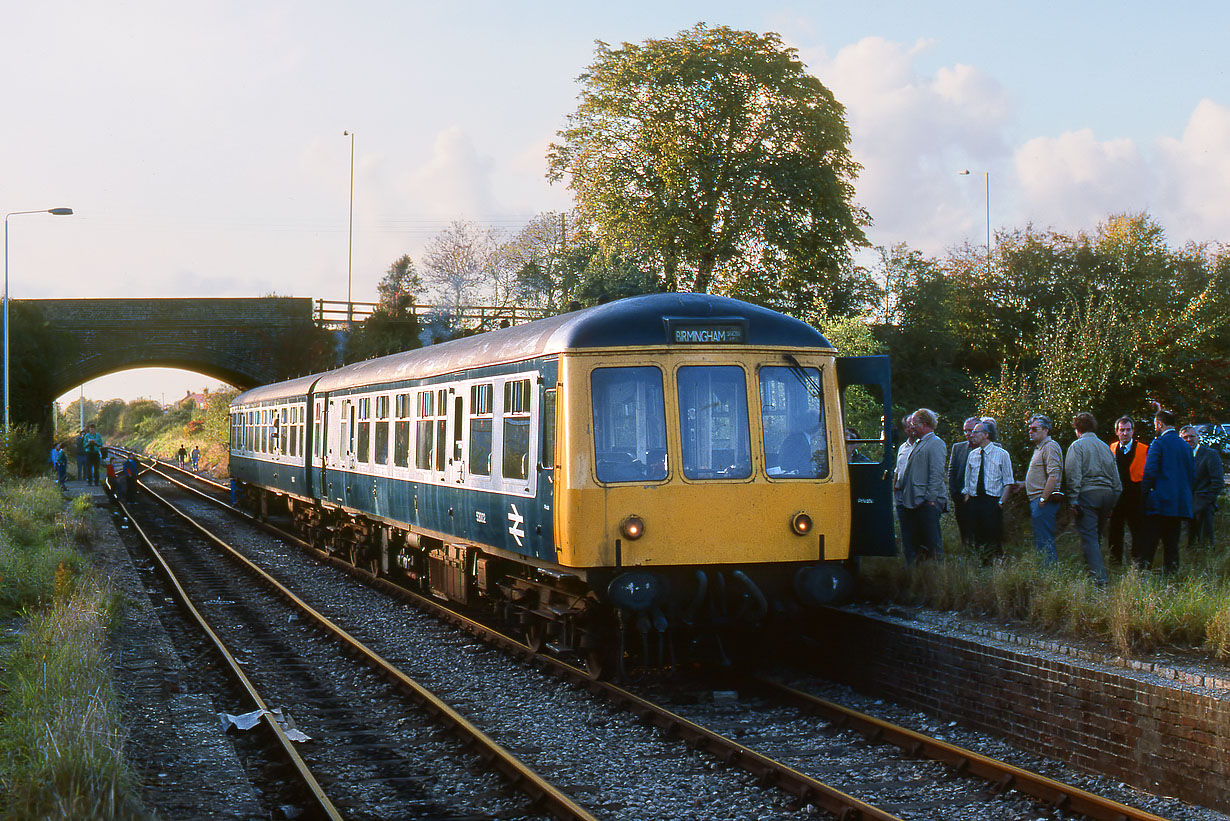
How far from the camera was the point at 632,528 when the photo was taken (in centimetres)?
830

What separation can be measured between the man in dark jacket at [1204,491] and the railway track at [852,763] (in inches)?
217

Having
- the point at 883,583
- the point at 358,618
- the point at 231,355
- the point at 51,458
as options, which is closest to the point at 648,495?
the point at 883,583

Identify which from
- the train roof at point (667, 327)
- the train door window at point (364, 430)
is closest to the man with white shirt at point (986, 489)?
the train roof at point (667, 327)

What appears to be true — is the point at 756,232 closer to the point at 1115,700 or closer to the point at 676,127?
the point at 676,127

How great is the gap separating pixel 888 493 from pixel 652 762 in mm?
3270

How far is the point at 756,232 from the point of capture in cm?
3384

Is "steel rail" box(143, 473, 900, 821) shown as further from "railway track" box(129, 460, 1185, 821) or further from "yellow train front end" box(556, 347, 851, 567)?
"yellow train front end" box(556, 347, 851, 567)

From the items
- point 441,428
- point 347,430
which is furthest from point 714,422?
point 347,430

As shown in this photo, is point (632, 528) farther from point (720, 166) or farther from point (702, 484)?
point (720, 166)

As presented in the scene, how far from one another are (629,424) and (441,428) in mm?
3937

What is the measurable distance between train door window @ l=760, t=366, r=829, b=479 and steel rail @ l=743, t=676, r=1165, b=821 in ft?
5.35

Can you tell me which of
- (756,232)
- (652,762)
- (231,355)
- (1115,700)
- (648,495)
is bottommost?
(652,762)

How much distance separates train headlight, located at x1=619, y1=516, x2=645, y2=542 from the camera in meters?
8.30

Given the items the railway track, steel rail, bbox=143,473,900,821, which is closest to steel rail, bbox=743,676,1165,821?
the railway track
